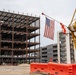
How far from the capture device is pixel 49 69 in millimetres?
17297

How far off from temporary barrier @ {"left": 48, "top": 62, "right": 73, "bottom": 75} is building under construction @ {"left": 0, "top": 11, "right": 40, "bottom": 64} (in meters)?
62.7

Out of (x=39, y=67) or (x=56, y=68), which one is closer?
(x=56, y=68)

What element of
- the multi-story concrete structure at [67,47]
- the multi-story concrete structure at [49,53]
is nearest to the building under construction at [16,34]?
the multi-story concrete structure at [67,47]

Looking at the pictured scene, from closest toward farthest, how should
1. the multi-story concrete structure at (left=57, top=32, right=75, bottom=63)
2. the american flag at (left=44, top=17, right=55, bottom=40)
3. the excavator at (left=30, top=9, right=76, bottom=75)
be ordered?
the excavator at (left=30, top=9, right=76, bottom=75)
the american flag at (left=44, top=17, right=55, bottom=40)
the multi-story concrete structure at (left=57, top=32, right=75, bottom=63)

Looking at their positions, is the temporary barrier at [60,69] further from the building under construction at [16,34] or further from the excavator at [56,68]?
the building under construction at [16,34]

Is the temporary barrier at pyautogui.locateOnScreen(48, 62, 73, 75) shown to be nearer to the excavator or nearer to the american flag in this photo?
the excavator

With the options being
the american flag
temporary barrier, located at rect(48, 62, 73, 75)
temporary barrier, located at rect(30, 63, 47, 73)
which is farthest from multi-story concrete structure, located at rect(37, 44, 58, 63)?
temporary barrier, located at rect(48, 62, 73, 75)

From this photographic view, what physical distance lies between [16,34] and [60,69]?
7070 cm

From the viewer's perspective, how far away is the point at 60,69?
51.1 ft

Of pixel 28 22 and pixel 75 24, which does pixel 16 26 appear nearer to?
pixel 28 22

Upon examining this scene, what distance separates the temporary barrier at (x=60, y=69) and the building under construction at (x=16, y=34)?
206 ft

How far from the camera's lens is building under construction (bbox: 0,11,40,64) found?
269 ft

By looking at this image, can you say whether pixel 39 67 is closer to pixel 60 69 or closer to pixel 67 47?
pixel 60 69

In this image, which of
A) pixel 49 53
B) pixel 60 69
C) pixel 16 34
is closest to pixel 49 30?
pixel 60 69
